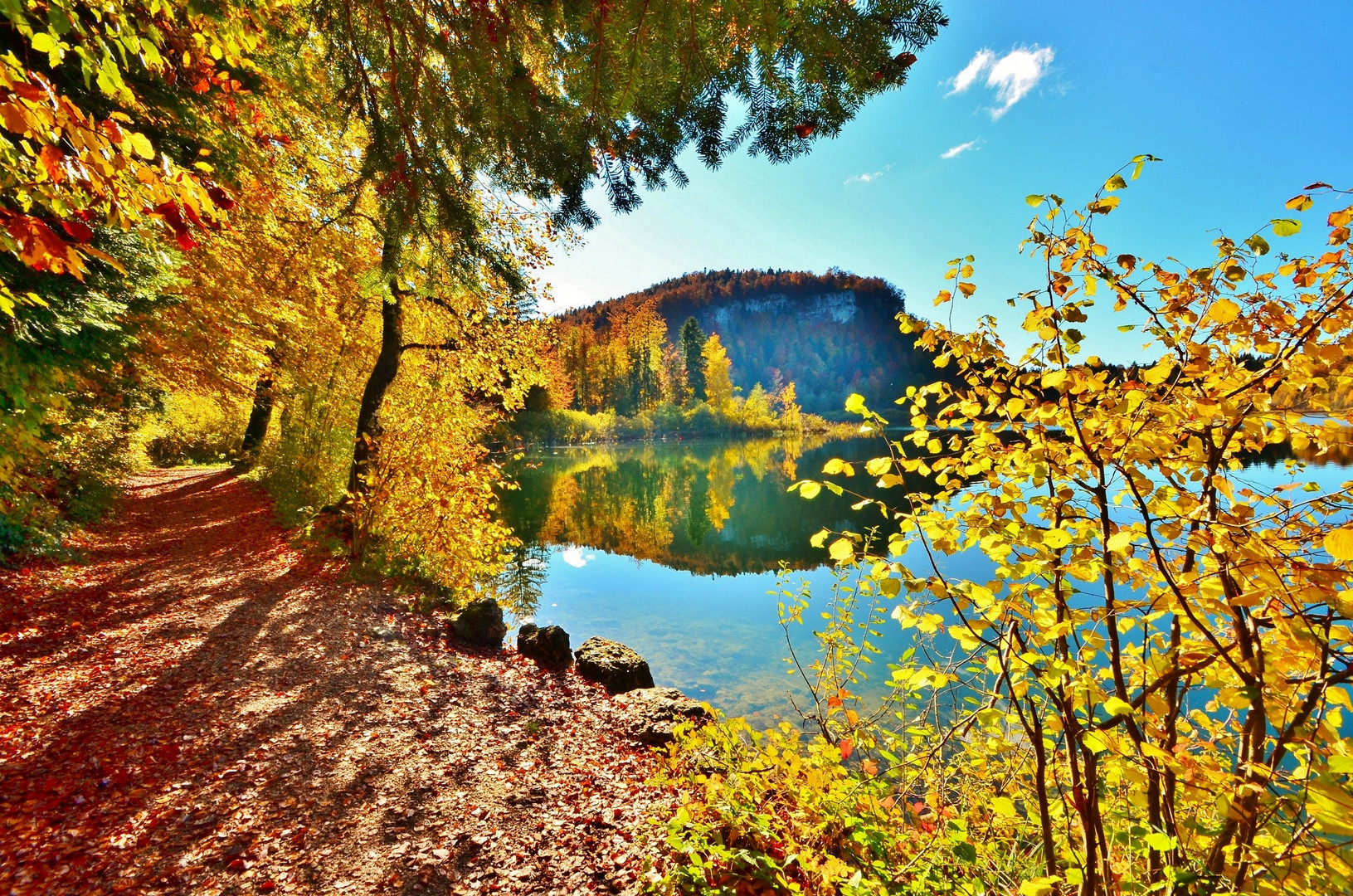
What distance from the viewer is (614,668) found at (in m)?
5.15

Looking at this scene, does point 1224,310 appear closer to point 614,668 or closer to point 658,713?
point 658,713

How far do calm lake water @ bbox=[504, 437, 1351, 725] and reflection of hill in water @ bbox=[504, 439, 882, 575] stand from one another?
0.07 meters

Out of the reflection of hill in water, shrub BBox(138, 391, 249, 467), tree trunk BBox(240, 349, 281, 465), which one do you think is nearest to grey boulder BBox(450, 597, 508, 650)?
the reflection of hill in water

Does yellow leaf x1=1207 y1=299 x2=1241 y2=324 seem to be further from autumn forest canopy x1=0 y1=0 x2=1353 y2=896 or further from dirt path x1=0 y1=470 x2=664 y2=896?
dirt path x1=0 y1=470 x2=664 y2=896

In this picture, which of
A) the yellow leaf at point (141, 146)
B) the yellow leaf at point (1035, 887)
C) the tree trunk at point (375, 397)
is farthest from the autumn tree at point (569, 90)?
the tree trunk at point (375, 397)

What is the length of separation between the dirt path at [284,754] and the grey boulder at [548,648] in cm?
16

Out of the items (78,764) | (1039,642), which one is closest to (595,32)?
(1039,642)

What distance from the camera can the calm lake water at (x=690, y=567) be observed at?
→ 20.4ft

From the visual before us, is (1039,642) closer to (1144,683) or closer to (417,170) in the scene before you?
(1144,683)

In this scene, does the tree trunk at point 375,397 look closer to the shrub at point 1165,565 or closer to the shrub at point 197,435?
the shrub at point 1165,565

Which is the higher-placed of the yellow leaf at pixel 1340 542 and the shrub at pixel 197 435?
the yellow leaf at pixel 1340 542

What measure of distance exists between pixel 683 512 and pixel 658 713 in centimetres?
1199

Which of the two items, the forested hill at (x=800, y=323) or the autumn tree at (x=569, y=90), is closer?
the autumn tree at (x=569, y=90)

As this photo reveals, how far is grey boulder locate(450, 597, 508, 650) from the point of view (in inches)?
224
